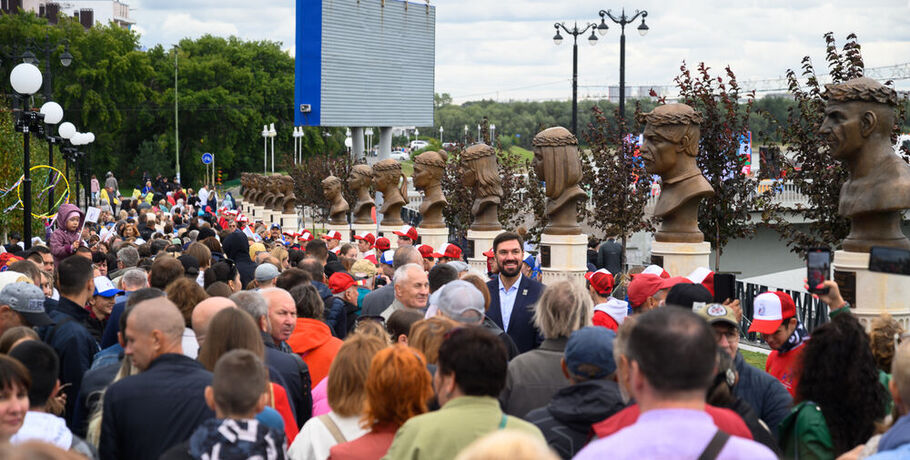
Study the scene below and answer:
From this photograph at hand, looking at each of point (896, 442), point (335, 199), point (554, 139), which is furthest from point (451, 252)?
point (335, 199)

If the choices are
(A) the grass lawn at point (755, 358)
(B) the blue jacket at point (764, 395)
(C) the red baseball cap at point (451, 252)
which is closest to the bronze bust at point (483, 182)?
(C) the red baseball cap at point (451, 252)

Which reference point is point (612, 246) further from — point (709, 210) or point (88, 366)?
point (88, 366)

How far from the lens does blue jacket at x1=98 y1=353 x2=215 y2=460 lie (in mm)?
4883

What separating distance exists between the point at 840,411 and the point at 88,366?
187 inches

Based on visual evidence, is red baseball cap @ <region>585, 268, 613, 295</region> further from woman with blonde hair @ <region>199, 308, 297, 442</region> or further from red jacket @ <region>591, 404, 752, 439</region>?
red jacket @ <region>591, 404, 752, 439</region>

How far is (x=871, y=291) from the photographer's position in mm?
10344

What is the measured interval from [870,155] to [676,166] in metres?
2.96

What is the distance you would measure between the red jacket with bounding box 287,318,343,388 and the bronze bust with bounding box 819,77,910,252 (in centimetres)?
581

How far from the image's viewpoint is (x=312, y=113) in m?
41.4

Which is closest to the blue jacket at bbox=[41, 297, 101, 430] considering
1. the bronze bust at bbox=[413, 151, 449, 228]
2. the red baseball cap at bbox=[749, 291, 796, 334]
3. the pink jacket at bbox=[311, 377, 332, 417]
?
the pink jacket at bbox=[311, 377, 332, 417]

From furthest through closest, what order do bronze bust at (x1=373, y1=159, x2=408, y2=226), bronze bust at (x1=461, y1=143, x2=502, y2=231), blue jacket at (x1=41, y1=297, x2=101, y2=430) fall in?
bronze bust at (x1=373, y1=159, x2=408, y2=226) → bronze bust at (x1=461, y1=143, x2=502, y2=231) → blue jacket at (x1=41, y1=297, x2=101, y2=430)

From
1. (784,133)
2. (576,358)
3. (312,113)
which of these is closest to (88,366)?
(576,358)

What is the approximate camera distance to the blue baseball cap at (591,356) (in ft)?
16.2

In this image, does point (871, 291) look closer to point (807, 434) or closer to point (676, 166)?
point (676, 166)
